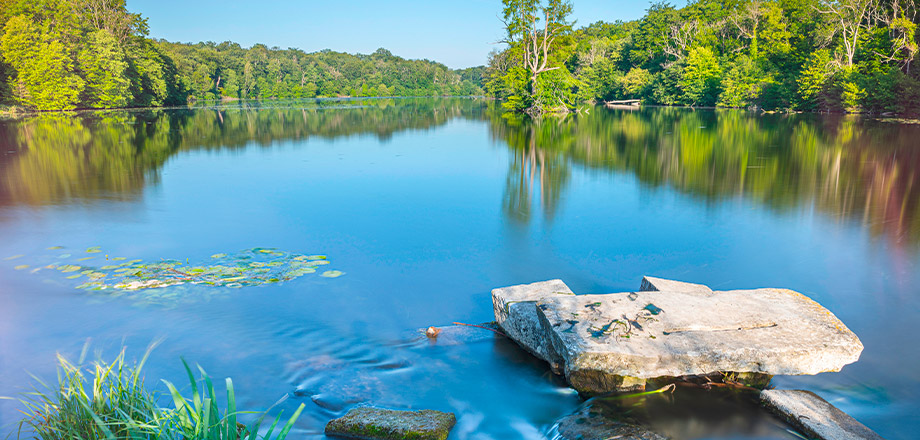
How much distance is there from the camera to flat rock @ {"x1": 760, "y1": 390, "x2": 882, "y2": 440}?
11.3ft

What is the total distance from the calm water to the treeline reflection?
12 centimetres

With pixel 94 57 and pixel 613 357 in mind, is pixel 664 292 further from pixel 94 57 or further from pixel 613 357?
pixel 94 57

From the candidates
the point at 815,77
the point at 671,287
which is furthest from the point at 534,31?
the point at 671,287

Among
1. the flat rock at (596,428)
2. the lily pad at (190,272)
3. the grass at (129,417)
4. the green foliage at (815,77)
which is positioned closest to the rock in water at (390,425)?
the flat rock at (596,428)

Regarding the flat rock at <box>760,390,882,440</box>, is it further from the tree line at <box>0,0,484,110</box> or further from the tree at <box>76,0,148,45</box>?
the tree at <box>76,0,148,45</box>

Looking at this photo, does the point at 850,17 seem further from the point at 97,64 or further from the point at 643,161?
the point at 97,64

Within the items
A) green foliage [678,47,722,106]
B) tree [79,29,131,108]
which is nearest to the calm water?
tree [79,29,131,108]

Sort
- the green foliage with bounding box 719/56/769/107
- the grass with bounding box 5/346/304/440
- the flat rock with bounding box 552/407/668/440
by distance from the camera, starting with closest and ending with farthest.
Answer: the grass with bounding box 5/346/304/440, the flat rock with bounding box 552/407/668/440, the green foliage with bounding box 719/56/769/107

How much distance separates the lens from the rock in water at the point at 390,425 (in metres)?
3.47

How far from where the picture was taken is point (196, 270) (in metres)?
6.72

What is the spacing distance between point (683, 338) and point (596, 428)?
969 mm

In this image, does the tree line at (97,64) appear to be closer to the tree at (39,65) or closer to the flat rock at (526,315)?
the tree at (39,65)

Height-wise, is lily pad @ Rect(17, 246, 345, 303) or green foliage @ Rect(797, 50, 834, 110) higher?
green foliage @ Rect(797, 50, 834, 110)

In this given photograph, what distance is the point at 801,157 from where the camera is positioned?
52.9 feet
